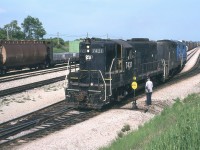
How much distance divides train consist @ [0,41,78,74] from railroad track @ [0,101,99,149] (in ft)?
54.7

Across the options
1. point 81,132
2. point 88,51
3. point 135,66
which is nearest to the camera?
point 81,132

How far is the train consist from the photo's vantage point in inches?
1331

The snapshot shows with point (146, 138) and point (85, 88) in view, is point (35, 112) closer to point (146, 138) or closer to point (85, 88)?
point (85, 88)

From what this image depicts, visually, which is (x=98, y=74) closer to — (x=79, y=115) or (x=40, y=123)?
(x=79, y=115)

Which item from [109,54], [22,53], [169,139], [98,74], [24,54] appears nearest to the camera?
[169,139]

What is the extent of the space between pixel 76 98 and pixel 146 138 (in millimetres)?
7349

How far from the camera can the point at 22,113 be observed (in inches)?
691

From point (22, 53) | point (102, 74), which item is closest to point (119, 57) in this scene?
point (102, 74)

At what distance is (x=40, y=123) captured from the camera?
1506 centimetres

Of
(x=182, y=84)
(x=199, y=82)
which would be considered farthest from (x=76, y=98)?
(x=199, y=82)

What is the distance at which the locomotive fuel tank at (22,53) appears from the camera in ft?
111

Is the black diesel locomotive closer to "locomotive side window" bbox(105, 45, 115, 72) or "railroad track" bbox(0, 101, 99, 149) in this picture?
"locomotive side window" bbox(105, 45, 115, 72)

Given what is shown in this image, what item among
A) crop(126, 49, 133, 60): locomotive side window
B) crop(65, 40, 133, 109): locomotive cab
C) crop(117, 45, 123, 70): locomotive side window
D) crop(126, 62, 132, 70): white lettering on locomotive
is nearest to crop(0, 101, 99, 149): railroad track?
crop(65, 40, 133, 109): locomotive cab

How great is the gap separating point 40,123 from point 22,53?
22.2 metres
